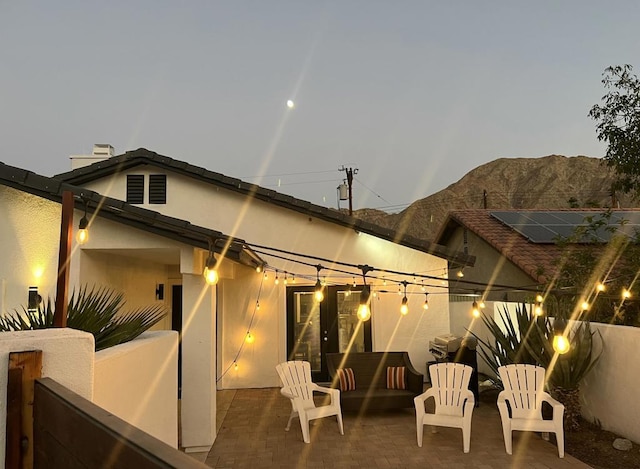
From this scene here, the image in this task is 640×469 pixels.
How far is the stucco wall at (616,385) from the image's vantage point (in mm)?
6215

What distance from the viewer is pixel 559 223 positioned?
1471cm

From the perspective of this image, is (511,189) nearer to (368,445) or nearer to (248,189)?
(248,189)

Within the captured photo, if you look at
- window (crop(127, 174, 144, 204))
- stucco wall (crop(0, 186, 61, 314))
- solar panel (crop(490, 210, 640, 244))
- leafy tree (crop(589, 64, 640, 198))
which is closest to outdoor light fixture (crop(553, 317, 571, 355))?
stucco wall (crop(0, 186, 61, 314))

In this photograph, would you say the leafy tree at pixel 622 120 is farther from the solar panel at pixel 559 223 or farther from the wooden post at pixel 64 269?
the wooden post at pixel 64 269

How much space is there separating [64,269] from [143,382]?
1144 millimetres

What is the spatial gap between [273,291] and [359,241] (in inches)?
87.0

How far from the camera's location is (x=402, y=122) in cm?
3203

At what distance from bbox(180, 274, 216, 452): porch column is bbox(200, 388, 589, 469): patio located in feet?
1.03

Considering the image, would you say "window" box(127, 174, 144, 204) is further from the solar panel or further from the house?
the solar panel

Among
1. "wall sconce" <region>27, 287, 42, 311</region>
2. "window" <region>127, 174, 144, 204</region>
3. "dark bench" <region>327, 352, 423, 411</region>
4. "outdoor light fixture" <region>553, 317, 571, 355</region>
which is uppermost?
"window" <region>127, 174, 144, 204</region>

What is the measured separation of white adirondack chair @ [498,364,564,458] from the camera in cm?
590

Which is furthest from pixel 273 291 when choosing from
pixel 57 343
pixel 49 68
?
pixel 49 68

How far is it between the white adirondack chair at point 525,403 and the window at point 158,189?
7.77 metres

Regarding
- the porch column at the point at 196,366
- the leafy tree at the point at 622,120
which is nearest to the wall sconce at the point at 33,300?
the porch column at the point at 196,366
